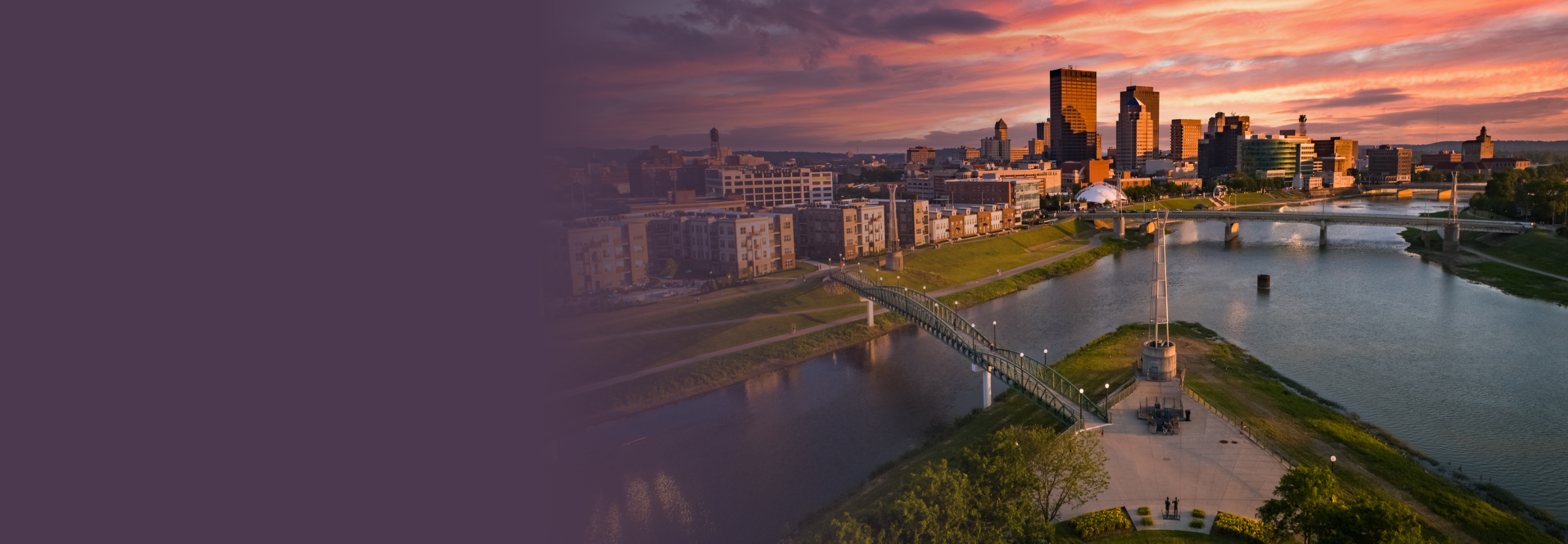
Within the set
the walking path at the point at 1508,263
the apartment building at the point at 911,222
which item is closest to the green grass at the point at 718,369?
the apartment building at the point at 911,222

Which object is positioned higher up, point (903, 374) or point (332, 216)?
point (332, 216)

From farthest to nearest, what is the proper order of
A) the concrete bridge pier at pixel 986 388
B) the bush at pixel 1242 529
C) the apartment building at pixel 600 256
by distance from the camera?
the apartment building at pixel 600 256, the concrete bridge pier at pixel 986 388, the bush at pixel 1242 529

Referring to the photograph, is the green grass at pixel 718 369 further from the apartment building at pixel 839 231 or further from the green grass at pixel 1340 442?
the apartment building at pixel 839 231

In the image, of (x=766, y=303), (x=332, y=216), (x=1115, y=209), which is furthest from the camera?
(x=1115, y=209)

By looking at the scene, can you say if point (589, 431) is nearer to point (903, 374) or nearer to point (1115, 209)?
point (903, 374)

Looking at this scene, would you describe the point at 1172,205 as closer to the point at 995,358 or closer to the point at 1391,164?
the point at 995,358

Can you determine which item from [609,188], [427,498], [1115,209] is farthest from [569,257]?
[1115,209]

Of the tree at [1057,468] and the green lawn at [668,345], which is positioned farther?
the green lawn at [668,345]
